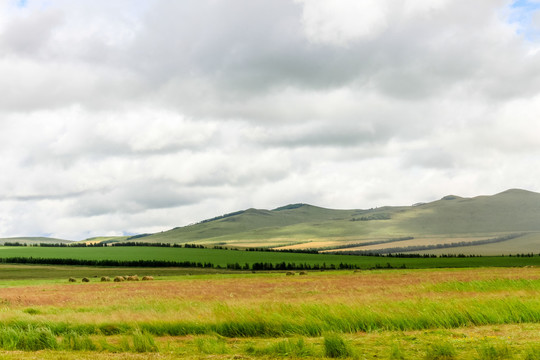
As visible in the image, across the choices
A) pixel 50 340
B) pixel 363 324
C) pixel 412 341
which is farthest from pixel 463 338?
pixel 50 340

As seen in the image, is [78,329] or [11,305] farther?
[11,305]

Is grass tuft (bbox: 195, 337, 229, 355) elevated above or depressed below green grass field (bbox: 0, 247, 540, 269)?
above

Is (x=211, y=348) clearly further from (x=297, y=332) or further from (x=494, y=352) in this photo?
(x=494, y=352)

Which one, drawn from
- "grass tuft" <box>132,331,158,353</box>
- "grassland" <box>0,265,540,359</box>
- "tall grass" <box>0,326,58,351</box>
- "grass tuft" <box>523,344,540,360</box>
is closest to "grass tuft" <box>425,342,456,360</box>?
"grassland" <box>0,265,540,359</box>

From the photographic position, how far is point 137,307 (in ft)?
106

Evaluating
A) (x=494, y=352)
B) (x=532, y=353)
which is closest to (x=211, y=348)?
(x=494, y=352)

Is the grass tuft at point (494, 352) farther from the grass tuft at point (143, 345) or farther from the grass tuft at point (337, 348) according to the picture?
the grass tuft at point (143, 345)

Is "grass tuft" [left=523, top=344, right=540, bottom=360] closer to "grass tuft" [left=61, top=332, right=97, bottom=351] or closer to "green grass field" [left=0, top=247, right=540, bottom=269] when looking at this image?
"grass tuft" [left=61, top=332, right=97, bottom=351]

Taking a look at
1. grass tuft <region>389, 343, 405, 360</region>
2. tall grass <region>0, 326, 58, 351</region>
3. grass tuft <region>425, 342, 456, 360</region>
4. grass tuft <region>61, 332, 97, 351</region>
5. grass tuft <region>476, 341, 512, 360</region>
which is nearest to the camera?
grass tuft <region>476, 341, 512, 360</region>

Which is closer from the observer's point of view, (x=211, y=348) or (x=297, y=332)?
(x=211, y=348)

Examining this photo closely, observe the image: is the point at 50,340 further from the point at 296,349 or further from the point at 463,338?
the point at 463,338

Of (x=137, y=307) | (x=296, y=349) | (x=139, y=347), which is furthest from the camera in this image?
(x=137, y=307)

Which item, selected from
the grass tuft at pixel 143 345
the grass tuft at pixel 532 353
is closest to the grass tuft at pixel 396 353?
the grass tuft at pixel 532 353

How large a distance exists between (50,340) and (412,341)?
531 inches
